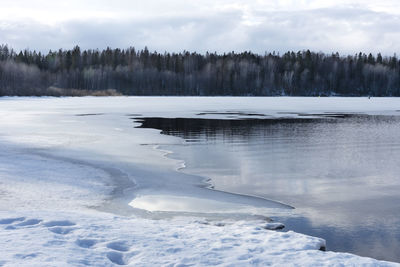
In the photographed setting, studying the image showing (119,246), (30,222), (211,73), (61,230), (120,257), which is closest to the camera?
(120,257)

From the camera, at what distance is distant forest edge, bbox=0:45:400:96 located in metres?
114

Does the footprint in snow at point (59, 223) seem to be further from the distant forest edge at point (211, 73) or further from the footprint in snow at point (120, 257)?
the distant forest edge at point (211, 73)

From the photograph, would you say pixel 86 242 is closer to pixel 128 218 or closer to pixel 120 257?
pixel 120 257

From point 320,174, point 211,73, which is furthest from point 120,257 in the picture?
point 211,73

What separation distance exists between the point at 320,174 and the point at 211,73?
4189 inches

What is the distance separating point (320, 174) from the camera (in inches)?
453

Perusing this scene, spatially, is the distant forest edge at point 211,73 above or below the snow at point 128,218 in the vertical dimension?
above

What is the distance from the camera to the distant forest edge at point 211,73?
114m

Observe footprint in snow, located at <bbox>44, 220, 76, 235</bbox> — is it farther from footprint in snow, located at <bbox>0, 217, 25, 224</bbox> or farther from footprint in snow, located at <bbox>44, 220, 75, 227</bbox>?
footprint in snow, located at <bbox>0, 217, 25, 224</bbox>

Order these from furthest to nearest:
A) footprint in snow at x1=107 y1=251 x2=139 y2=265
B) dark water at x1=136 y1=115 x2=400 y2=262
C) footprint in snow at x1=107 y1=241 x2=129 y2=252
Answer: dark water at x1=136 y1=115 x2=400 y2=262 → footprint in snow at x1=107 y1=241 x2=129 y2=252 → footprint in snow at x1=107 y1=251 x2=139 y2=265

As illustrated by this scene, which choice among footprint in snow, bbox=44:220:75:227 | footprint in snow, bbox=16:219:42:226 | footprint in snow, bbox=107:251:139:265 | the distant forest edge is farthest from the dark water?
the distant forest edge

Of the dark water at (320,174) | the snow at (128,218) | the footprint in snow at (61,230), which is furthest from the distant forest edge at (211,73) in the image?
the footprint in snow at (61,230)

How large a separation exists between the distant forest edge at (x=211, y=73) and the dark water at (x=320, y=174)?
294 ft

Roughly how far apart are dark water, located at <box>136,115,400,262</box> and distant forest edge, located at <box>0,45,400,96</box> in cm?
8958
